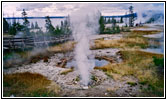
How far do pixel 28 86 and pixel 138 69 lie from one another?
9.59 ft

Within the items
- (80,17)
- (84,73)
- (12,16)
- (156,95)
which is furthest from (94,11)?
(156,95)

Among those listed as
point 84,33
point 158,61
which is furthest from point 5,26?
point 158,61

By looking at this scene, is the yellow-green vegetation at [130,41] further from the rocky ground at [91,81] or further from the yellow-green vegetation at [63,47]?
the yellow-green vegetation at [63,47]

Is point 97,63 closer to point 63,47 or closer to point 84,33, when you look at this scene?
point 84,33

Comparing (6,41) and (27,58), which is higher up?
(6,41)

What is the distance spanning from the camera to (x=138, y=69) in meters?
6.15

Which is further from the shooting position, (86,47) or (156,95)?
(86,47)

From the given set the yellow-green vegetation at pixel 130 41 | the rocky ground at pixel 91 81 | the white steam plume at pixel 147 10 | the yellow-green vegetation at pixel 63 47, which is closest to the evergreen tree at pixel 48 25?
the yellow-green vegetation at pixel 63 47

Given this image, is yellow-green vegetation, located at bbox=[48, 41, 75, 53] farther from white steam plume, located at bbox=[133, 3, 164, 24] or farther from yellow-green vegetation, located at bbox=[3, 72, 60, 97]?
white steam plume, located at bbox=[133, 3, 164, 24]

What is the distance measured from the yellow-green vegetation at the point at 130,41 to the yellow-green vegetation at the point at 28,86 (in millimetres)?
1596

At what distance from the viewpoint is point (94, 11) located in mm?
6051

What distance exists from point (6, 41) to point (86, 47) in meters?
2.13

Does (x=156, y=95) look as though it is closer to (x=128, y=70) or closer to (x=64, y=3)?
(x=128, y=70)

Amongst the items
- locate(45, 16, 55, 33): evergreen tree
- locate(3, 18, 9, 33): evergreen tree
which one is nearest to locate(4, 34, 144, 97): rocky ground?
locate(45, 16, 55, 33): evergreen tree
